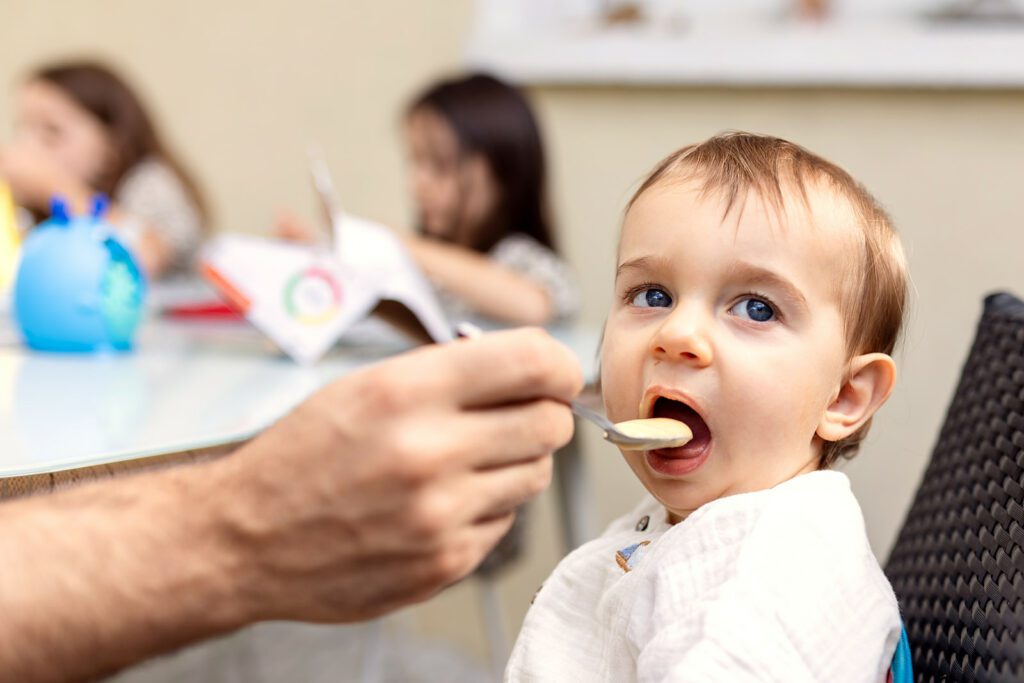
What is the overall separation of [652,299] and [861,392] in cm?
14

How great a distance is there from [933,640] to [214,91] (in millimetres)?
2578

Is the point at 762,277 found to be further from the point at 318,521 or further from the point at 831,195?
the point at 318,521

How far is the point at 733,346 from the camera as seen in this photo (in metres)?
0.66

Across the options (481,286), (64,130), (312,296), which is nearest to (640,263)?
(312,296)

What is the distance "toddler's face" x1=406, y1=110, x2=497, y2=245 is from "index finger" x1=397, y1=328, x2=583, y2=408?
1553 millimetres

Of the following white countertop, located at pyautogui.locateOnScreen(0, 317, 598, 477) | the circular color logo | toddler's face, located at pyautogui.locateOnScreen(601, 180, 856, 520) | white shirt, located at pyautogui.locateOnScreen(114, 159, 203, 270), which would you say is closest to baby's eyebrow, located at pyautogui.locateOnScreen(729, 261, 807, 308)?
toddler's face, located at pyautogui.locateOnScreen(601, 180, 856, 520)

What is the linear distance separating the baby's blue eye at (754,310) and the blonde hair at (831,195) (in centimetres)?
5

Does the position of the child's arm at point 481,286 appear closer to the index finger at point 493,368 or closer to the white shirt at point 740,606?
the white shirt at point 740,606

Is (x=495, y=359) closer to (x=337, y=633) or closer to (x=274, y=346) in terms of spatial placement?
(x=274, y=346)

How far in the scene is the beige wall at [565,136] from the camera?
1465 mm

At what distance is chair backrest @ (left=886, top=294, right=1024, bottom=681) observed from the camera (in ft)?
2.13

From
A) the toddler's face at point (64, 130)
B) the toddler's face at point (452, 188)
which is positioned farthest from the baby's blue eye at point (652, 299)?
the toddler's face at point (64, 130)

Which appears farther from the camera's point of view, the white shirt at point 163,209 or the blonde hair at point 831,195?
the white shirt at point 163,209

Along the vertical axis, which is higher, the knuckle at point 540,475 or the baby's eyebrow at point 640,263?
the baby's eyebrow at point 640,263
